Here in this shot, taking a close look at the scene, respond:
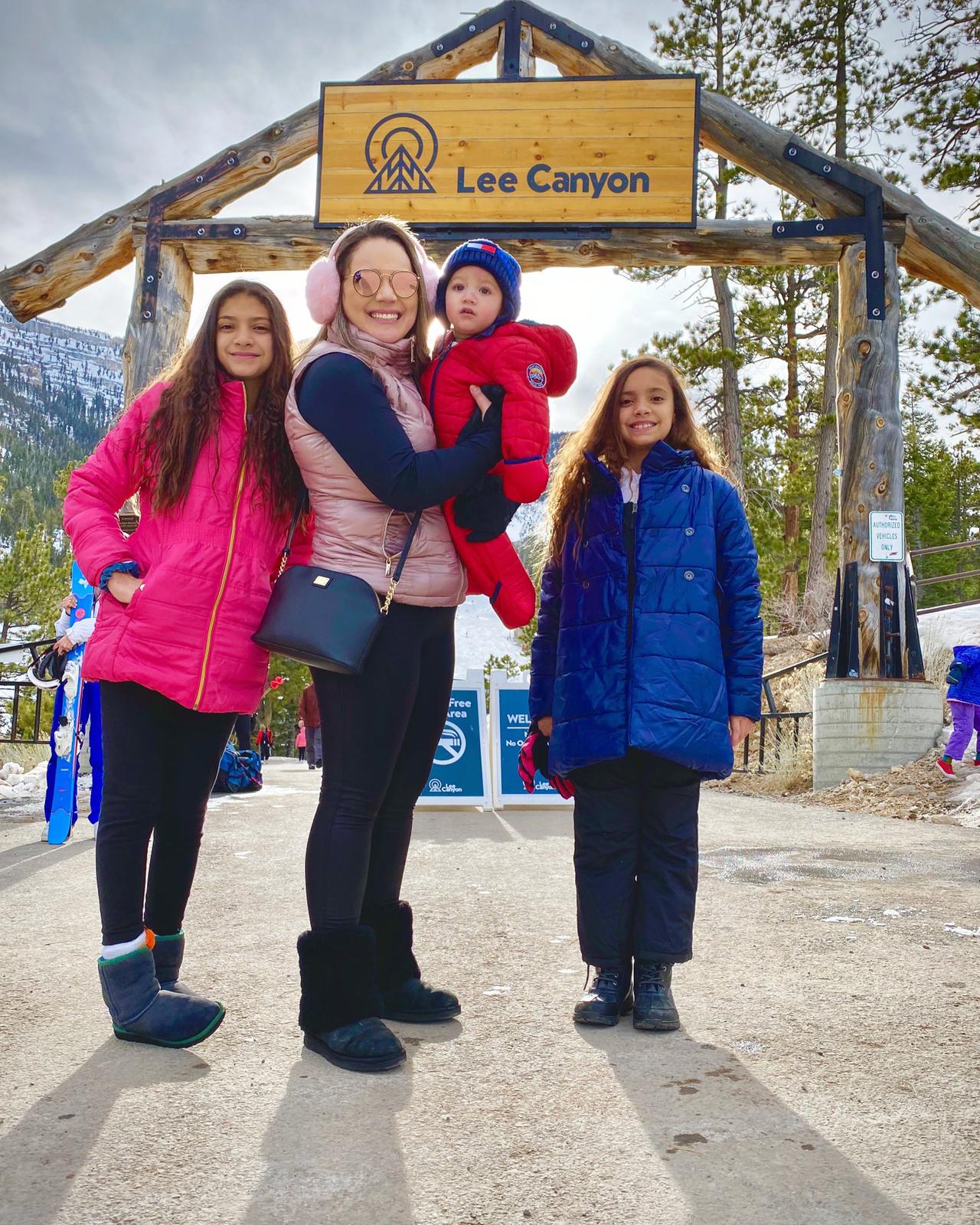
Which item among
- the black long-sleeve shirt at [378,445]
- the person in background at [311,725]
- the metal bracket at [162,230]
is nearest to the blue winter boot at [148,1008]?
the black long-sleeve shirt at [378,445]

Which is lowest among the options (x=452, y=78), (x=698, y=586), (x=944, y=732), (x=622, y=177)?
(x=944, y=732)

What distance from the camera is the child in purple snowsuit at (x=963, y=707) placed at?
23.0ft

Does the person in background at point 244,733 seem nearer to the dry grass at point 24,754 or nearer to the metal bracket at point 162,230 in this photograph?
the dry grass at point 24,754

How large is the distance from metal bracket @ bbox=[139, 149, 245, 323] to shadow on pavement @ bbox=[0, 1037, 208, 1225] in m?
7.19

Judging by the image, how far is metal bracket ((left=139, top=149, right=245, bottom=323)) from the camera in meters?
8.13

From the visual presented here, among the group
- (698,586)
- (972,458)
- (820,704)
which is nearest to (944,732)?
(820,704)

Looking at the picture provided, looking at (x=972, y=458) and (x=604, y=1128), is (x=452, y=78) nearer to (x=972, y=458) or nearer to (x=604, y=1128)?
(x=604, y=1128)

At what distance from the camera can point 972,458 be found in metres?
24.6

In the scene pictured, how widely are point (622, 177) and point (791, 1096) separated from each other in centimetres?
753

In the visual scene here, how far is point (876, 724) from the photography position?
7605 millimetres

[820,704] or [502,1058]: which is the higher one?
[820,704]

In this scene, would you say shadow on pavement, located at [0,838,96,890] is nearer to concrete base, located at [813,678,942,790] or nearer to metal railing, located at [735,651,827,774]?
concrete base, located at [813,678,942,790]

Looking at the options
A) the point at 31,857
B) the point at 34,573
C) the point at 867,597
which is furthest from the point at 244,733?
the point at 34,573

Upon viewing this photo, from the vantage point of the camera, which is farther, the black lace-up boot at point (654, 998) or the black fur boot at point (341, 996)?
the black lace-up boot at point (654, 998)
